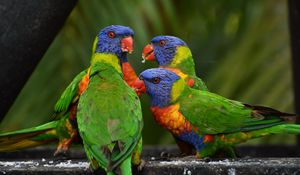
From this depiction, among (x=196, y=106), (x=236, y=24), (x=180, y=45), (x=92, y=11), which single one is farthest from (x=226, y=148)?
(x=236, y=24)

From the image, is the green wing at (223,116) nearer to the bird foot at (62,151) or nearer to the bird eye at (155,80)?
the bird eye at (155,80)

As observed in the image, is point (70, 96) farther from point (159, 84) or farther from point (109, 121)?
point (109, 121)

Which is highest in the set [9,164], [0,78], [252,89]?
[0,78]

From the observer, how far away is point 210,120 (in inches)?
110

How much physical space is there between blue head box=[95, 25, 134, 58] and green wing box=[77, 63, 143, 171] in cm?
37

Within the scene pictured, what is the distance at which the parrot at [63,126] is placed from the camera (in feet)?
9.59


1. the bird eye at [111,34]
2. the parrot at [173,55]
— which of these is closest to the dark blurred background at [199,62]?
the parrot at [173,55]

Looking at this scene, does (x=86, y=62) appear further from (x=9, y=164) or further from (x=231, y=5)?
(x=9, y=164)

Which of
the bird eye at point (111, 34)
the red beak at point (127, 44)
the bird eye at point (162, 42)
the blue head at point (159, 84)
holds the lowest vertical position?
the blue head at point (159, 84)

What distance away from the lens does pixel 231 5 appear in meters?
5.14

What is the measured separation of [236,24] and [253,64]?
0.73 m

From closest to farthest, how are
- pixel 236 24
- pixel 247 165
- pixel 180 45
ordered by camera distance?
pixel 247 165
pixel 180 45
pixel 236 24

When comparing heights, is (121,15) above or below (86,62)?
above

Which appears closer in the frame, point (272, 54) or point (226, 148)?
point (226, 148)
